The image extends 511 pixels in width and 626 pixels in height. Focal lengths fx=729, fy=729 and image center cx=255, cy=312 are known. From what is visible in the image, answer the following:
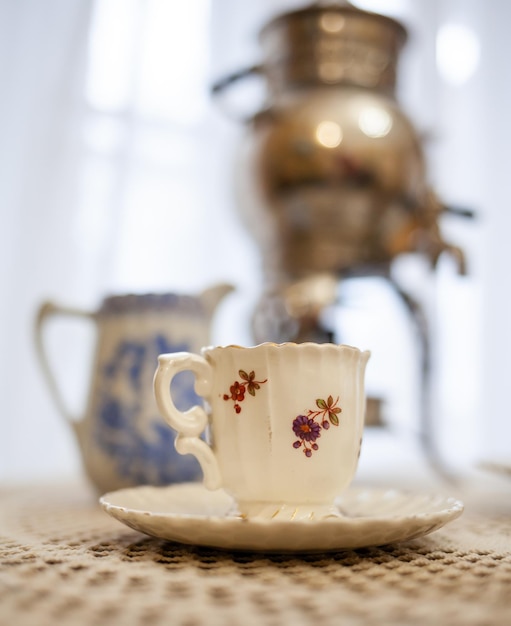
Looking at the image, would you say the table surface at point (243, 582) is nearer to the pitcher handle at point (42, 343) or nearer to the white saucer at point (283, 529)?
the white saucer at point (283, 529)

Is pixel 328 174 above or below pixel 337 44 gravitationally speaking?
below

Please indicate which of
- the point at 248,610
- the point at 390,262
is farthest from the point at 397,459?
the point at 248,610

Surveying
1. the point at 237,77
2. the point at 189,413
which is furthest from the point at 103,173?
the point at 189,413

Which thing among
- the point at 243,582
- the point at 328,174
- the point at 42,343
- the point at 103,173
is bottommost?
the point at 243,582

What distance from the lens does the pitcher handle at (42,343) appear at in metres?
0.62

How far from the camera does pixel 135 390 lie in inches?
22.0

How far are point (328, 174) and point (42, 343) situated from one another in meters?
0.33

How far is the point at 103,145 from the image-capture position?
118 cm

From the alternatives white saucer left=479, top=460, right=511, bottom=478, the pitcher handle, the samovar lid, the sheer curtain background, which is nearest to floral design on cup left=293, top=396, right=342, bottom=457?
white saucer left=479, top=460, right=511, bottom=478

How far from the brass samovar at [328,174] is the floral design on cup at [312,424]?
0.34m

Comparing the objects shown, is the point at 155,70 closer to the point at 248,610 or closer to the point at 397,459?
the point at 397,459

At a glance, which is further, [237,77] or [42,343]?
[237,77]

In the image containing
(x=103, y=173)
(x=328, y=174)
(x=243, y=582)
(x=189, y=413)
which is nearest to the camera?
(x=243, y=582)

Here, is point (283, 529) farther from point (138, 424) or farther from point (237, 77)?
point (237, 77)
